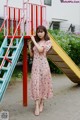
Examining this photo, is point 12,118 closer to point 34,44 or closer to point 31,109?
point 31,109

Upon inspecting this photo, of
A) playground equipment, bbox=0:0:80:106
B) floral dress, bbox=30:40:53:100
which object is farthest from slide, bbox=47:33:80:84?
floral dress, bbox=30:40:53:100

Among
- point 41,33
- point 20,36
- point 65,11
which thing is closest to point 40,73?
point 41,33

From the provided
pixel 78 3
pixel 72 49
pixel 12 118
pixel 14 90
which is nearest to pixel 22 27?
pixel 12 118

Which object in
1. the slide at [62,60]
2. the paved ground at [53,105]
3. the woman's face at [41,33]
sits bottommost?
the paved ground at [53,105]

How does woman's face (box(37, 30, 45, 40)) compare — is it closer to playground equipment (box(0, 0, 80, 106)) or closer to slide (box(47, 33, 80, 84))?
playground equipment (box(0, 0, 80, 106))

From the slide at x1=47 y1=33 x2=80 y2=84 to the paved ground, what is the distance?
399 mm

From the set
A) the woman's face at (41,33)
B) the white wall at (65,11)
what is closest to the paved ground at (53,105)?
the woman's face at (41,33)

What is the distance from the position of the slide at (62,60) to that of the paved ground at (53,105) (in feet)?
1.31

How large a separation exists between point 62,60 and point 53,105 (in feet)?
4.74

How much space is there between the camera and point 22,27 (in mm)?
8336

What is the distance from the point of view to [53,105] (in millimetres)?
8539

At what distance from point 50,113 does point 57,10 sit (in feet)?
63.2

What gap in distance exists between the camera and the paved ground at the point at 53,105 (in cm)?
753

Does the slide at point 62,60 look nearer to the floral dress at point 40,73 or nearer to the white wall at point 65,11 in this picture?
the floral dress at point 40,73
